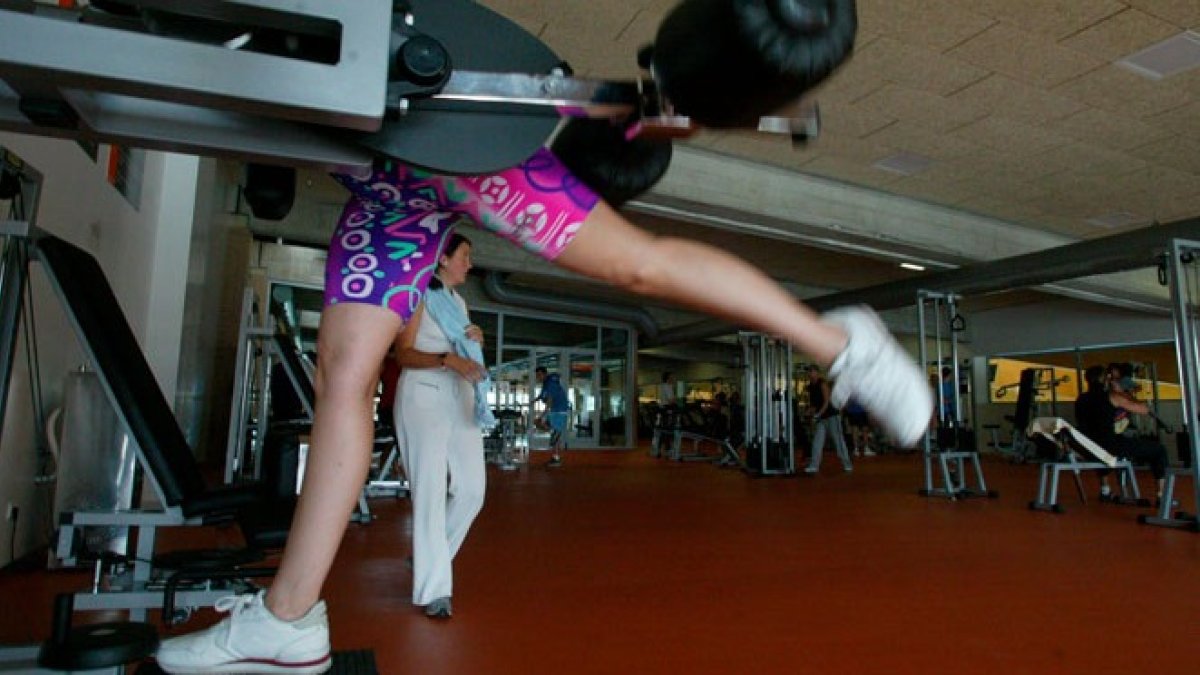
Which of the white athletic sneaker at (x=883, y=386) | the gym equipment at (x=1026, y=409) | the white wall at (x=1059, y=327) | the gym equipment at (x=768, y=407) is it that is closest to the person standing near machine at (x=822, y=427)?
the gym equipment at (x=768, y=407)

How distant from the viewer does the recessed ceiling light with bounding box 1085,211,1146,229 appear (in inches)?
324

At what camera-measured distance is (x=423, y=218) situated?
3.58 feet

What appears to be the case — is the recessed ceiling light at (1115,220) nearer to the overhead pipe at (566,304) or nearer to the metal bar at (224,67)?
the overhead pipe at (566,304)

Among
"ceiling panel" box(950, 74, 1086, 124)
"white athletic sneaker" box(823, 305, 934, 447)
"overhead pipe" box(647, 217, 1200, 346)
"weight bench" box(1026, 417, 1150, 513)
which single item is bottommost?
"weight bench" box(1026, 417, 1150, 513)

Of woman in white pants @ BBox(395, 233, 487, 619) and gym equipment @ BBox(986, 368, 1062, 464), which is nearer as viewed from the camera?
woman in white pants @ BBox(395, 233, 487, 619)

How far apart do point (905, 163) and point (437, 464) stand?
245 inches

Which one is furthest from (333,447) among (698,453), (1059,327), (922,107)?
(1059,327)

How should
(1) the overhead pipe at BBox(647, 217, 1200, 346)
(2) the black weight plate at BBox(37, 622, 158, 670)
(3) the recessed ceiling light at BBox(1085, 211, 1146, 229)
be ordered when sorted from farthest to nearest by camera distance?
(3) the recessed ceiling light at BBox(1085, 211, 1146, 229)
(1) the overhead pipe at BBox(647, 217, 1200, 346)
(2) the black weight plate at BBox(37, 622, 158, 670)

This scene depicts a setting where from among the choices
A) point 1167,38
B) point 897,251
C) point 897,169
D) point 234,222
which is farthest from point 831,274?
point 234,222

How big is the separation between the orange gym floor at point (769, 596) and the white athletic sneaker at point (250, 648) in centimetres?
60

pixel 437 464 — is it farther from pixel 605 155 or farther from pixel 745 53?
pixel 745 53

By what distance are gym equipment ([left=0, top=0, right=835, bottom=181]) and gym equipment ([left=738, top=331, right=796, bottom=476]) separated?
7416 millimetres

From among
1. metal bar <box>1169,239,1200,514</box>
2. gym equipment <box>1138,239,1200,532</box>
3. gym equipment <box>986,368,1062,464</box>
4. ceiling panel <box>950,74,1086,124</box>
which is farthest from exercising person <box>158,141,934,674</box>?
gym equipment <box>986,368,1062,464</box>

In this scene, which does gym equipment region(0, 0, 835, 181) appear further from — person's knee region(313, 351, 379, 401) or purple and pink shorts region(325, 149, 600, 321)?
person's knee region(313, 351, 379, 401)
